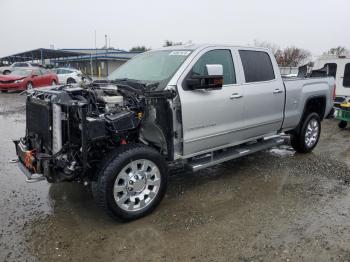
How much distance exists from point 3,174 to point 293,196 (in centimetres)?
449

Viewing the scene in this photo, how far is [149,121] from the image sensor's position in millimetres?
4000

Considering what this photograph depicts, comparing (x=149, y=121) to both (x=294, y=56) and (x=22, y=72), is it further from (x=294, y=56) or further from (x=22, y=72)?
(x=294, y=56)

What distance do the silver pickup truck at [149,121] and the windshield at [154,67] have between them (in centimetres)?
2

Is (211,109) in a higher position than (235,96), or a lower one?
lower

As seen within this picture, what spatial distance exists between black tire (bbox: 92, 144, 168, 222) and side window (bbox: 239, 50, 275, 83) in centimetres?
212

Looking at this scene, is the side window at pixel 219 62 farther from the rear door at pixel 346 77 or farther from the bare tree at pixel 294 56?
the bare tree at pixel 294 56

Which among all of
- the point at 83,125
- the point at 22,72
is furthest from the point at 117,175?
the point at 22,72

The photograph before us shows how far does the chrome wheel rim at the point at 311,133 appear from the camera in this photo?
6.52 metres

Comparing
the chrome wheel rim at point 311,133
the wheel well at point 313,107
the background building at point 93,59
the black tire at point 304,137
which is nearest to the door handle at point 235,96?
the wheel well at point 313,107

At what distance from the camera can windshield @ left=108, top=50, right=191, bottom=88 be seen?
14.2ft

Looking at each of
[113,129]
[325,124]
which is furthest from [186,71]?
[325,124]

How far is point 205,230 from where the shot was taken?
3615 mm

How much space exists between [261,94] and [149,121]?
205cm

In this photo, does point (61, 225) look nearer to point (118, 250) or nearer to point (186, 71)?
point (118, 250)
